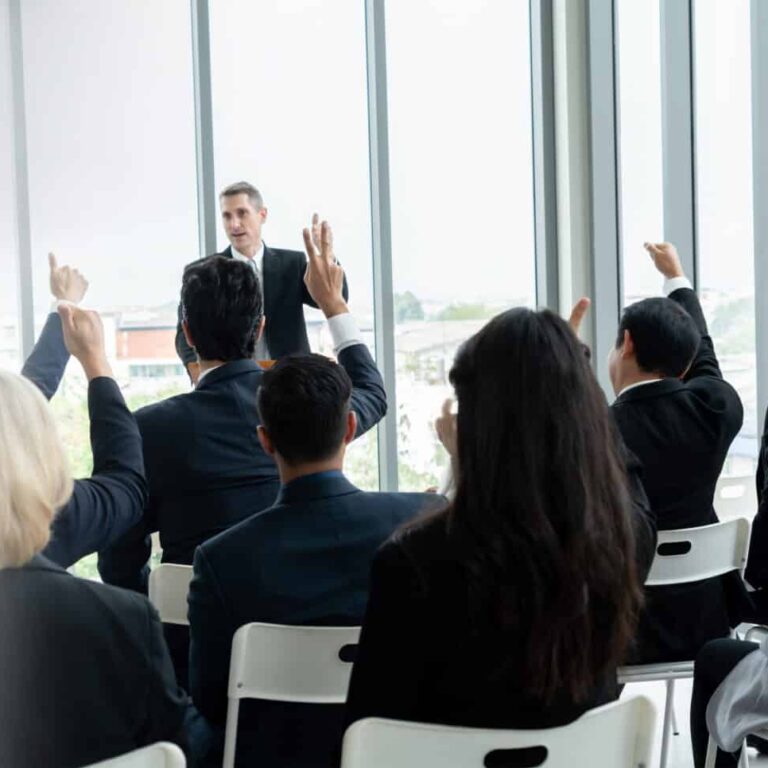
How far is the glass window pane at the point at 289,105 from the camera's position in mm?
5074

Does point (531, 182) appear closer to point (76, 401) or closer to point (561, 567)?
point (76, 401)

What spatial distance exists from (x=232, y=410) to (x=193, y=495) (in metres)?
0.22

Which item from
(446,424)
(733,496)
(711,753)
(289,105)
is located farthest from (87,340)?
(289,105)

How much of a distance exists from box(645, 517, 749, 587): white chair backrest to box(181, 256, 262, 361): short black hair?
3.77ft

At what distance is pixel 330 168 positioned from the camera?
5180mm

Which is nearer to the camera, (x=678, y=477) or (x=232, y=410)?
(x=232, y=410)

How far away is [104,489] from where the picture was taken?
198 centimetres

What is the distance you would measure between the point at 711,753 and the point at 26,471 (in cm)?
163

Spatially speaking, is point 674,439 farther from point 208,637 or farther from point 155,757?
point 155,757

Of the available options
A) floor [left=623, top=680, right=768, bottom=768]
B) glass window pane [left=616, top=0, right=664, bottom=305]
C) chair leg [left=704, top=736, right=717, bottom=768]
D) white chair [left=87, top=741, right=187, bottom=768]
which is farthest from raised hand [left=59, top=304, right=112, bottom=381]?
glass window pane [left=616, top=0, right=664, bottom=305]

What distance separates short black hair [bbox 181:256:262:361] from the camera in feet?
9.23

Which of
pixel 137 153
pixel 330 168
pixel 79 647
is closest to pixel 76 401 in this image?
pixel 137 153

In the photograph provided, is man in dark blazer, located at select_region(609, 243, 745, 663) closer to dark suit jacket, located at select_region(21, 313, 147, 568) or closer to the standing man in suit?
dark suit jacket, located at select_region(21, 313, 147, 568)

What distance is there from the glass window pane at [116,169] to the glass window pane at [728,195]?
221 cm
